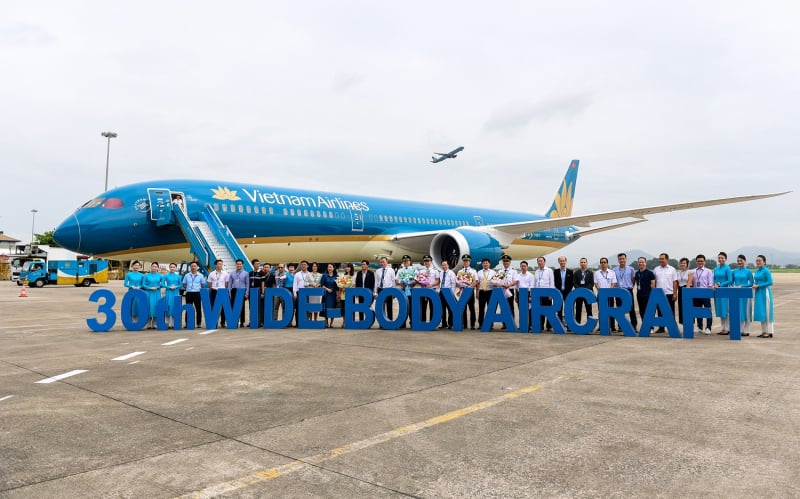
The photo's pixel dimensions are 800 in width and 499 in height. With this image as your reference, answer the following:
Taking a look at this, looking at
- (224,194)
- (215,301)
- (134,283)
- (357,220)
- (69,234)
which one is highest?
(224,194)

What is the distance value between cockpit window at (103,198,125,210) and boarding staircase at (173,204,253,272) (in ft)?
4.48

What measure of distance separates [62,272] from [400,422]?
3634 centimetres

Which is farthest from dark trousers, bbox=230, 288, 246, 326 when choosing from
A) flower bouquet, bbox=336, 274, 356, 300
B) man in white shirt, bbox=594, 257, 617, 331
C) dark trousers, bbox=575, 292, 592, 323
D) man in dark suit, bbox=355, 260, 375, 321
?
man in white shirt, bbox=594, 257, 617, 331

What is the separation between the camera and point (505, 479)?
3123 mm

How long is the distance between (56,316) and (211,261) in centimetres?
398

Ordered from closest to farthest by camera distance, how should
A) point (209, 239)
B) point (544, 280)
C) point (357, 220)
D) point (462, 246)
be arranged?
point (544, 280) < point (209, 239) < point (462, 246) < point (357, 220)

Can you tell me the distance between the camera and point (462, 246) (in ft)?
57.9

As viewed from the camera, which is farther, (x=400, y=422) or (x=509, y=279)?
(x=509, y=279)

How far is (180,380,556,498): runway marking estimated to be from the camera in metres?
3.01

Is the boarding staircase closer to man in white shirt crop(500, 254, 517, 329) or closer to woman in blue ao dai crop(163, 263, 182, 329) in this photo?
woman in blue ao dai crop(163, 263, 182, 329)

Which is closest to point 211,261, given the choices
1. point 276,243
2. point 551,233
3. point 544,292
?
point 276,243

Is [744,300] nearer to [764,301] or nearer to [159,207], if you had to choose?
[764,301]

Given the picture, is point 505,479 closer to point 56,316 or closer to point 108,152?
point 56,316

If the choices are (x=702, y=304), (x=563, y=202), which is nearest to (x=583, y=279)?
(x=702, y=304)
